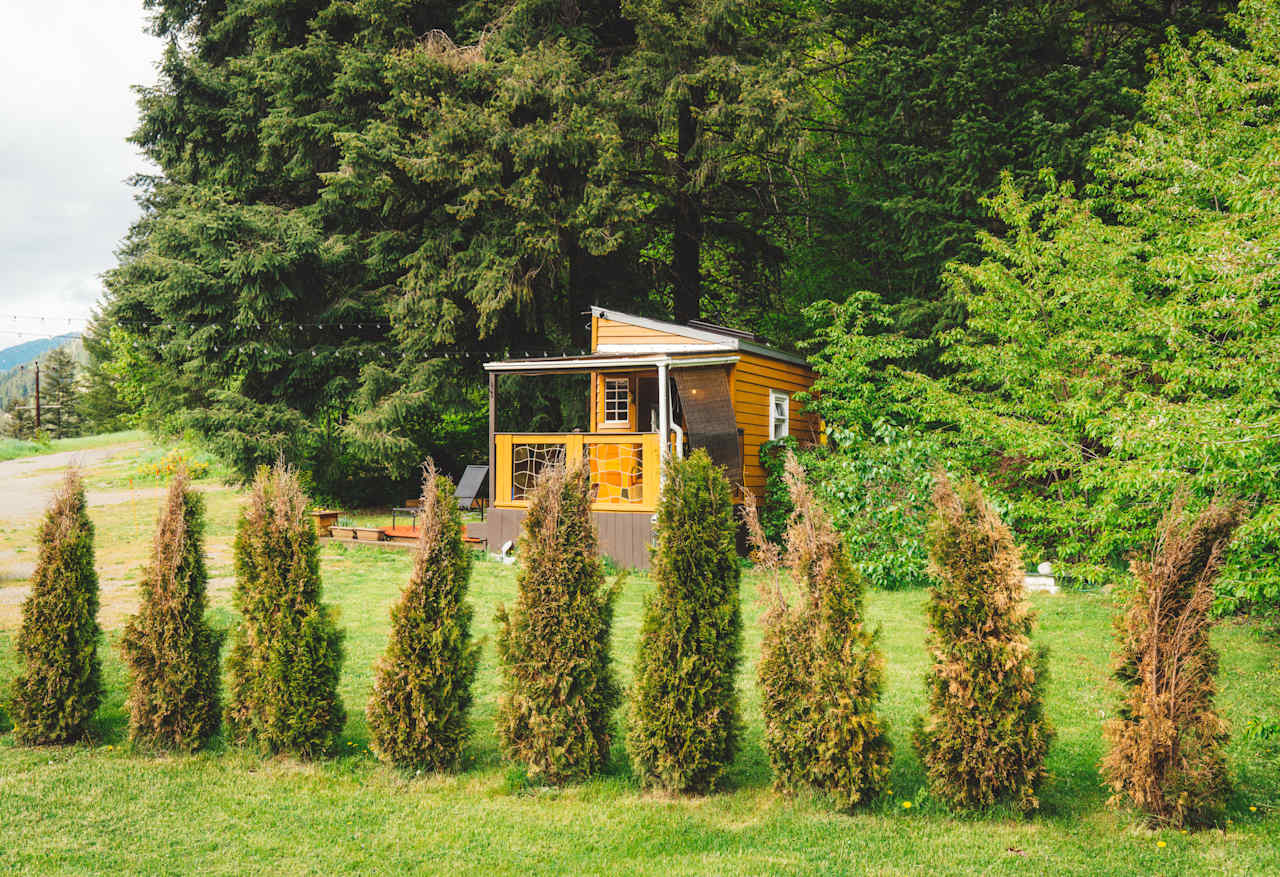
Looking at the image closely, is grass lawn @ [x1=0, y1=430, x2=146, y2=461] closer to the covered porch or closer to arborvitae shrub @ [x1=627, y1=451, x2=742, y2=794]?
the covered porch

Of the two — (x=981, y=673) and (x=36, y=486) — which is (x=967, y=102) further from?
(x=36, y=486)

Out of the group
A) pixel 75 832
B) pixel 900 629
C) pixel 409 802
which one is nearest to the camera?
pixel 75 832

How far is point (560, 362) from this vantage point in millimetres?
12180

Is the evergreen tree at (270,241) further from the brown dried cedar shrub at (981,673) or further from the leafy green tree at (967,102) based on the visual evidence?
the brown dried cedar shrub at (981,673)

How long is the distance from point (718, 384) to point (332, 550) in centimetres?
667

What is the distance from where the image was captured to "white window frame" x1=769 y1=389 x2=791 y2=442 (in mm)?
13719

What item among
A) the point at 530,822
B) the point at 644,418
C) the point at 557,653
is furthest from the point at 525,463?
the point at 530,822

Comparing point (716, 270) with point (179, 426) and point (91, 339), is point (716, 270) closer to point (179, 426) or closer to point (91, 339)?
point (179, 426)

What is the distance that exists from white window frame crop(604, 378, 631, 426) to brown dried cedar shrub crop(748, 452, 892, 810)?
980 cm

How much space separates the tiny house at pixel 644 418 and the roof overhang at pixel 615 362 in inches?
0.6

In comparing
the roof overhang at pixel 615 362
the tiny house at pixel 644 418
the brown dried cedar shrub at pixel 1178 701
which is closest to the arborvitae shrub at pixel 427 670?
the brown dried cedar shrub at pixel 1178 701

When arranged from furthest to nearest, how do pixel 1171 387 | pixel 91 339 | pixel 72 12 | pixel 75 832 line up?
pixel 91 339
pixel 72 12
pixel 1171 387
pixel 75 832

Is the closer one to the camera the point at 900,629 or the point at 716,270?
the point at 900,629

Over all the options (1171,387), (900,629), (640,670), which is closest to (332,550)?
(900,629)
